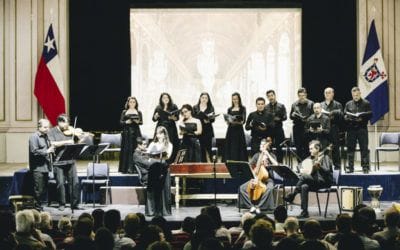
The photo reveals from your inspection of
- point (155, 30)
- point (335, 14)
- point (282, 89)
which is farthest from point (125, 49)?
point (335, 14)

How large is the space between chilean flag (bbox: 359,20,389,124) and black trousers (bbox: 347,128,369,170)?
245 cm

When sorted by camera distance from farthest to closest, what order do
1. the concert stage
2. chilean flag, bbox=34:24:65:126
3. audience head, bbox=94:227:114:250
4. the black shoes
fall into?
chilean flag, bbox=34:24:65:126, the concert stage, the black shoes, audience head, bbox=94:227:114:250

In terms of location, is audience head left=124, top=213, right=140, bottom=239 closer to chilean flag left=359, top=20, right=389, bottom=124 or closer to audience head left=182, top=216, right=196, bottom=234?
audience head left=182, top=216, right=196, bottom=234

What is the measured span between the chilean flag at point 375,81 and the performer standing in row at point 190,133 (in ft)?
14.4

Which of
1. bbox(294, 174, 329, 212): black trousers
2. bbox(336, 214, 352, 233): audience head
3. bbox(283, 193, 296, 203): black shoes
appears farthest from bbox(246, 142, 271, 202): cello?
bbox(336, 214, 352, 233): audience head

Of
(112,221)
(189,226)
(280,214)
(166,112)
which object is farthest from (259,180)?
(112,221)

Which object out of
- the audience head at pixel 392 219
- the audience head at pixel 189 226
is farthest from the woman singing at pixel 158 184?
the audience head at pixel 392 219

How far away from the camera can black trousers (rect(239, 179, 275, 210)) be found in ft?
40.1

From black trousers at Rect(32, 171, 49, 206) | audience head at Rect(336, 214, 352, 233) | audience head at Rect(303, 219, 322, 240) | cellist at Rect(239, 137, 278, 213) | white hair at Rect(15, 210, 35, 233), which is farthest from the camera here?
black trousers at Rect(32, 171, 49, 206)

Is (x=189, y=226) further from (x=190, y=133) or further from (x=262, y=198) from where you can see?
(x=190, y=133)

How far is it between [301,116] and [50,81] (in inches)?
219

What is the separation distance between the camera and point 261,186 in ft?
39.5

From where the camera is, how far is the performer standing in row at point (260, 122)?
13.4 metres

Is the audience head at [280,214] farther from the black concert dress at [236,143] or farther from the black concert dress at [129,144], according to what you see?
the black concert dress at [129,144]
